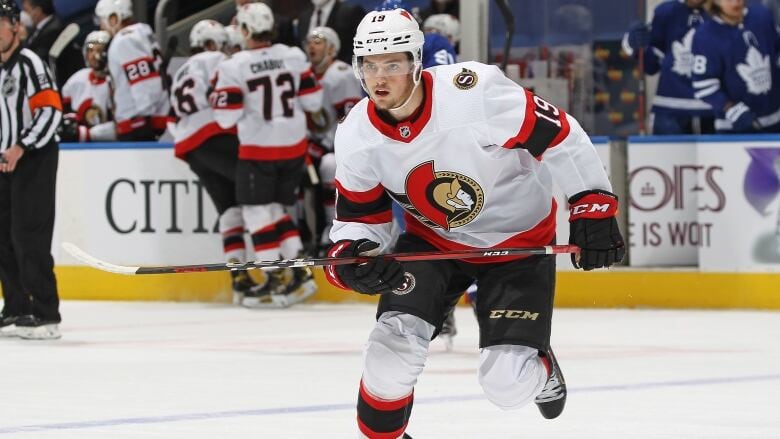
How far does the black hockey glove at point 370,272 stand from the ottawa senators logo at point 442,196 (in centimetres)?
16

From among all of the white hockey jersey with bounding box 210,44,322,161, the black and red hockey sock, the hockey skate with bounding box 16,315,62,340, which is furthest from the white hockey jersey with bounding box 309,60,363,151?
the black and red hockey sock

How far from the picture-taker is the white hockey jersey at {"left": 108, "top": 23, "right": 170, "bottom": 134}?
10.6 meters

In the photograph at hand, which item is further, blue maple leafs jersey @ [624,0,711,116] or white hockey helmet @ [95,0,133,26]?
white hockey helmet @ [95,0,133,26]

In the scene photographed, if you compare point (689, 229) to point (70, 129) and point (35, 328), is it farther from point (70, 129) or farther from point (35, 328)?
point (70, 129)

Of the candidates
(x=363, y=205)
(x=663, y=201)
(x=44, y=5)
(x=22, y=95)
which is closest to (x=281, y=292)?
(x=663, y=201)

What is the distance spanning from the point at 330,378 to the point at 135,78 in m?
4.59

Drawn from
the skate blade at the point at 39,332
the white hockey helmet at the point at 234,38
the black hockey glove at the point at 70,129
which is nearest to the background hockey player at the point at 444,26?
the white hockey helmet at the point at 234,38

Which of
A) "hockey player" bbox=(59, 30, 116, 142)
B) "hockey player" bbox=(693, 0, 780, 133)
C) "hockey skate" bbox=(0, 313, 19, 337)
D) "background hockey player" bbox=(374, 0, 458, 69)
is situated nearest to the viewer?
"background hockey player" bbox=(374, 0, 458, 69)

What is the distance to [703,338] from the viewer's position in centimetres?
776

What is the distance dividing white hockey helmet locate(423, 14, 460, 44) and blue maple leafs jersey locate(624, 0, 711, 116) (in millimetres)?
1004

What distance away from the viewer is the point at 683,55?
9625mm

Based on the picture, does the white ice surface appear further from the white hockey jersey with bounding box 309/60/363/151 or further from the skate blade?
the white hockey jersey with bounding box 309/60/363/151

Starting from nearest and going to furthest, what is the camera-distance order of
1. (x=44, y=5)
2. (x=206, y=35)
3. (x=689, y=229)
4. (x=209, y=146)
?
(x=689, y=229) < (x=209, y=146) < (x=206, y=35) < (x=44, y=5)

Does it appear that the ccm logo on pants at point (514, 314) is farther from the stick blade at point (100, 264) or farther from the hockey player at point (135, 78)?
the hockey player at point (135, 78)
